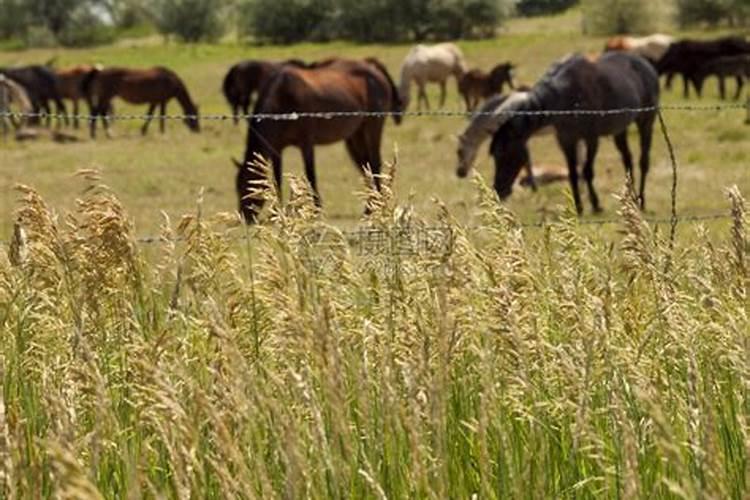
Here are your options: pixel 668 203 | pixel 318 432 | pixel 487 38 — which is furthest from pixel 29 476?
pixel 487 38

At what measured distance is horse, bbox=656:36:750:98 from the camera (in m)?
33.6

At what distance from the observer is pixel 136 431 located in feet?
9.62

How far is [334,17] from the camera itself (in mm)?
64562

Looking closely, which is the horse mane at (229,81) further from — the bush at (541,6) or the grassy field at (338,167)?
the bush at (541,6)

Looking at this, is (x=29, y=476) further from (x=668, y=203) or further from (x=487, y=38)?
(x=487, y=38)

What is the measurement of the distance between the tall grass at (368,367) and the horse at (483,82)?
93.9ft

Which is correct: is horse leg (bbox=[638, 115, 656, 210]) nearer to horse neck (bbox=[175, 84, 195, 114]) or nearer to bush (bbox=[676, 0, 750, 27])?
horse neck (bbox=[175, 84, 195, 114])

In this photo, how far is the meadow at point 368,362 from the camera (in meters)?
2.28

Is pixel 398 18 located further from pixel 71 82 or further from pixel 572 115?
pixel 572 115

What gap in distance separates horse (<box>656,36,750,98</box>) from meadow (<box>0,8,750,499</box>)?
2996cm

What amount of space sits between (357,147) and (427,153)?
4.70 metres

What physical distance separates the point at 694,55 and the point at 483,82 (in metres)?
4.92

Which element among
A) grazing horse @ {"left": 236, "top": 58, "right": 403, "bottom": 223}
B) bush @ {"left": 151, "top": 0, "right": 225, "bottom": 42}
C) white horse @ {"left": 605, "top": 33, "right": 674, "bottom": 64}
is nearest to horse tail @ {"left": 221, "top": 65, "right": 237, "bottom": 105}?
grazing horse @ {"left": 236, "top": 58, "right": 403, "bottom": 223}

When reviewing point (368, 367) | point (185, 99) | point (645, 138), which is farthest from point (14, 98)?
point (368, 367)
